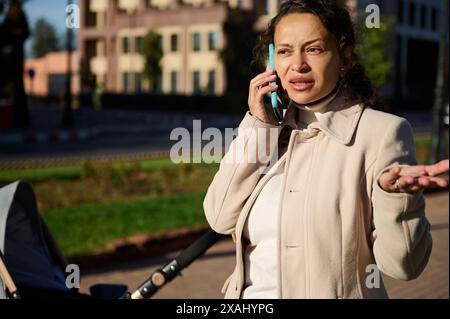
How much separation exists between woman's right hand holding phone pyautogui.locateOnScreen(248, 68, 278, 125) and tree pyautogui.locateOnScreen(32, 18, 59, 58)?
84936mm

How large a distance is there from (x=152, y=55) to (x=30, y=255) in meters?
41.8

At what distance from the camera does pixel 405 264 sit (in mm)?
1655

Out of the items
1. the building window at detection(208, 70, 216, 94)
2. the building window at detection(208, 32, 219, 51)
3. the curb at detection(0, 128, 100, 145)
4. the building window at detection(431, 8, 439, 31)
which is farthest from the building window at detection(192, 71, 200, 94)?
the curb at detection(0, 128, 100, 145)

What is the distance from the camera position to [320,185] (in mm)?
1703

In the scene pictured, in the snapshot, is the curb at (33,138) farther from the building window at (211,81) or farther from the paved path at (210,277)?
the building window at (211,81)

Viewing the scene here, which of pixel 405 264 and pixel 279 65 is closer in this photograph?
pixel 405 264

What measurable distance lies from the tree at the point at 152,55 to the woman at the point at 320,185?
4269cm

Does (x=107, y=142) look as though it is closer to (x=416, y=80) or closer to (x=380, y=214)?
(x=380, y=214)

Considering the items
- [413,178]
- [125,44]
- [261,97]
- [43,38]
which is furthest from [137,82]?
[413,178]

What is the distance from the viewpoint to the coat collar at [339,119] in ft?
5.65

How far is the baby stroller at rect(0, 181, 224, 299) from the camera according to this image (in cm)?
290

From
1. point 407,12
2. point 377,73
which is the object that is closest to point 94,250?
point 377,73
